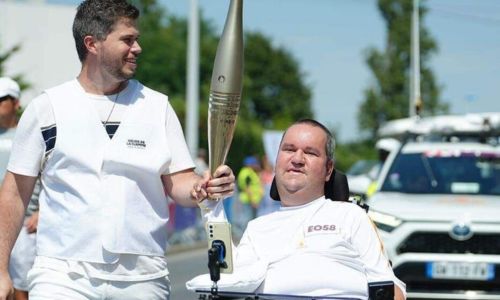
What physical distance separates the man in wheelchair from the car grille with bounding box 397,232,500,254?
492cm

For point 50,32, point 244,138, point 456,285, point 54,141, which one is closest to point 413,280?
point 456,285

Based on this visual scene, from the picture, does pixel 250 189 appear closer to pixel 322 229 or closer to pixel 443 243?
pixel 443 243

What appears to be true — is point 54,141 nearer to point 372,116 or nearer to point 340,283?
point 340,283

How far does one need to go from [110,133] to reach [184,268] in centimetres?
1323

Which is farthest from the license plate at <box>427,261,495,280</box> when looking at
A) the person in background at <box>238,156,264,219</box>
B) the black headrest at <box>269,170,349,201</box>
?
the person in background at <box>238,156,264,219</box>

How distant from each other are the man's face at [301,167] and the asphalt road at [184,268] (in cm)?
827

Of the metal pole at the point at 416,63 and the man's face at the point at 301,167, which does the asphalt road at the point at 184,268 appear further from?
the man's face at the point at 301,167

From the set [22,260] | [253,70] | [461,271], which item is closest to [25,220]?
[22,260]

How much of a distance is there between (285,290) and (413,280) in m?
5.50

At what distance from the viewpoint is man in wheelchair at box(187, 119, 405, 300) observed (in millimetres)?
5117

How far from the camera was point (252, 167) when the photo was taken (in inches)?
1021

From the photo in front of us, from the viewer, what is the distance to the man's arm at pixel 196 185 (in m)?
4.77

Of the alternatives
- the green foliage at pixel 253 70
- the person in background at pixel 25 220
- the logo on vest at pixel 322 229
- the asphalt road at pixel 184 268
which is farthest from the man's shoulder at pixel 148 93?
the green foliage at pixel 253 70

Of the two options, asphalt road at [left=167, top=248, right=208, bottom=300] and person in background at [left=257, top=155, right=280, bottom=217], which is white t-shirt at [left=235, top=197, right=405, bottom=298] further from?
person in background at [left=257, top=155, right=280, bottom=217]
